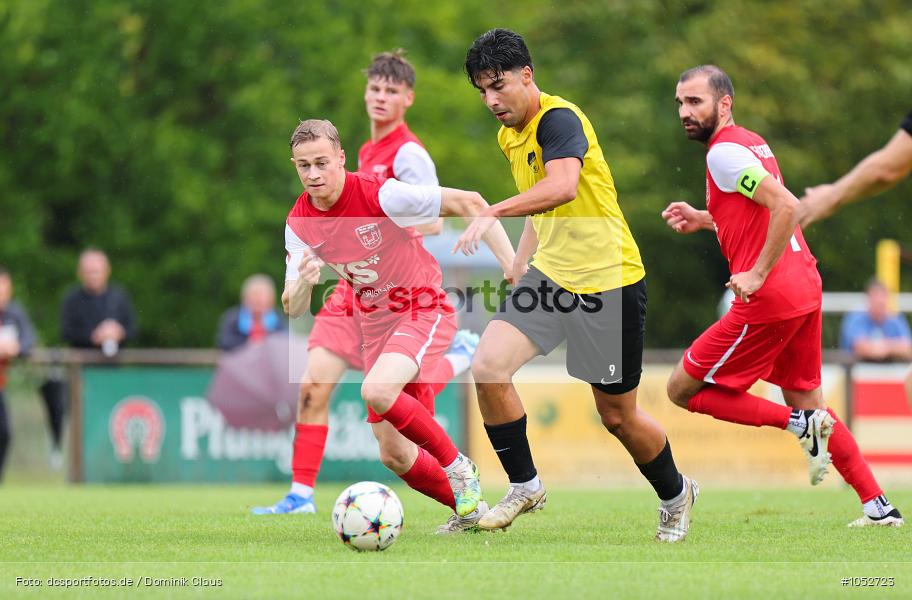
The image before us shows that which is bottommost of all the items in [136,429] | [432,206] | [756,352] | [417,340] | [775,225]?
[136,429]

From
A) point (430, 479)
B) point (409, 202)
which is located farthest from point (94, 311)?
point (409, 202)

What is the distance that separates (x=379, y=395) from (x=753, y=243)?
2397 millimetres

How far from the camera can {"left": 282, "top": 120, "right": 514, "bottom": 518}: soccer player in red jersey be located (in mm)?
7539

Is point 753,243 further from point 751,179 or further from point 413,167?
point 413,167

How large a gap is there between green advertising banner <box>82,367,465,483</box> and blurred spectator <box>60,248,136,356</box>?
2.76 feet

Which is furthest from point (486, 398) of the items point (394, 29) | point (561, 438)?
point (394, 29)

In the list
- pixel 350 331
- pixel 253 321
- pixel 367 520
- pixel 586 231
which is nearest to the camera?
pixel 367 520

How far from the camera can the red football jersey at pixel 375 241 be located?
7.74 m

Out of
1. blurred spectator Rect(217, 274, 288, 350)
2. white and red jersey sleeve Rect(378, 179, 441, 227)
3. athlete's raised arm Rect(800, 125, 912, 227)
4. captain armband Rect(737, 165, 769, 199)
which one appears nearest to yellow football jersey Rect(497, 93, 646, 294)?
white and red jersey sleeve Rect(378, 179, 441, 227)

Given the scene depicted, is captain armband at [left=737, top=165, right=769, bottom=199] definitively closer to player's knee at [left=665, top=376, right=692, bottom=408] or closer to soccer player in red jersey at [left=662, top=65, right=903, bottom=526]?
soccer player in red jersey at [left=662, top=65, right=903, bottom=526]

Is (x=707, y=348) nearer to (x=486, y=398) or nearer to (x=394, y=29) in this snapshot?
(x=486, y=398)

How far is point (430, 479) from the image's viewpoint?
790cm

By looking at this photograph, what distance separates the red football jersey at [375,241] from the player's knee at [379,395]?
0.78 meters

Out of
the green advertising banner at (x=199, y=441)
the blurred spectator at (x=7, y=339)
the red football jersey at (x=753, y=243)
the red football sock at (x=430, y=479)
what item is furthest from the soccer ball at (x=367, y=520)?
the blurred spectator at (x=7, y=339)
